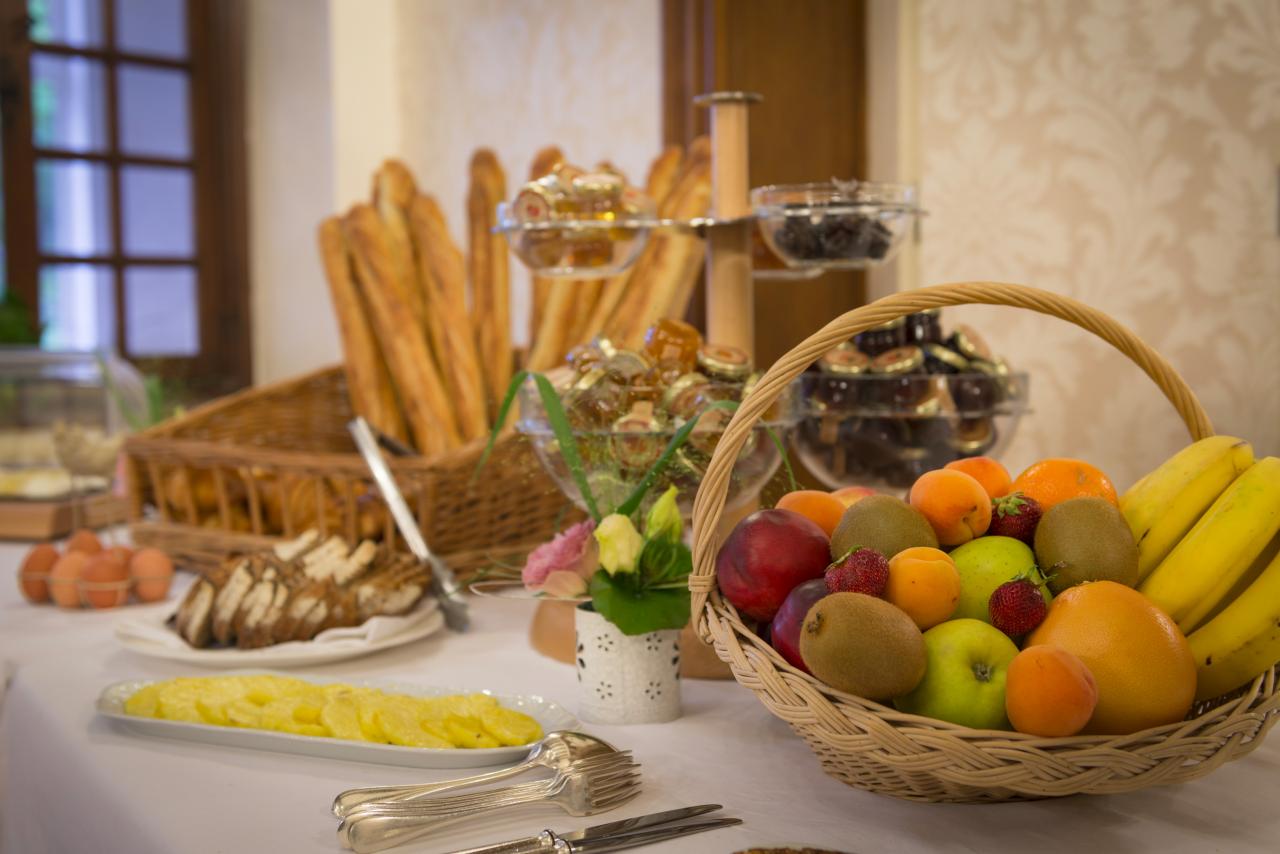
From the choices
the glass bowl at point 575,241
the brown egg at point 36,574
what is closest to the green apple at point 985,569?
the glass bowl at point 575,241

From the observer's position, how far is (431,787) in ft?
2.15

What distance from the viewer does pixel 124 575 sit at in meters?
1.23

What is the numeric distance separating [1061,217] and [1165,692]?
137cm

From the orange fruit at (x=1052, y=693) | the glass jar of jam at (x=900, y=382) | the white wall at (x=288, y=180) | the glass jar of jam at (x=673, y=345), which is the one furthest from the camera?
the white wall at (x=288, y=180)

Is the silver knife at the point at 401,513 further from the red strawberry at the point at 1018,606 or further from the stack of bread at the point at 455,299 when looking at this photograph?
the red strawberry at the point at 1018,606

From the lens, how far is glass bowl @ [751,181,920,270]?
1.11m

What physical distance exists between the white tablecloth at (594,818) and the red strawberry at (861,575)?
0.14 m

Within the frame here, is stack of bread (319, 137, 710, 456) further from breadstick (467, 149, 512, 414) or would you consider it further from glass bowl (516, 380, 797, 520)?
glass bowl (516, 380, 797, 520)

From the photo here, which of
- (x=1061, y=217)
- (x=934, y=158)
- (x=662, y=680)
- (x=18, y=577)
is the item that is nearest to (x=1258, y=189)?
(x=1061, y=217)

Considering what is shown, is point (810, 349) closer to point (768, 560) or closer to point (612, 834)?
point (768, 560)

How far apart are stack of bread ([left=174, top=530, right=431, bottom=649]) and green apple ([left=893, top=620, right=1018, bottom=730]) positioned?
0.58 metres

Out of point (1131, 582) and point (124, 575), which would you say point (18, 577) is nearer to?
point (124, 575)

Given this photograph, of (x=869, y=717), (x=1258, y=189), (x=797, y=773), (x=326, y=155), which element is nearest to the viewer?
(x=869, y=717)

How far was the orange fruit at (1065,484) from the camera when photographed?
28.8 inches
